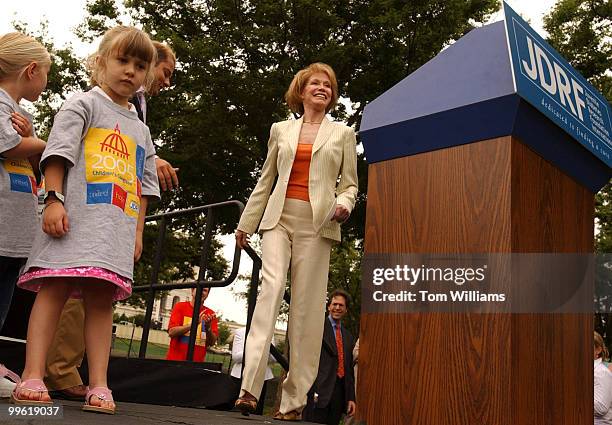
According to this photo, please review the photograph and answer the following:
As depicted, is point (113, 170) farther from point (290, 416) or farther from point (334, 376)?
point (334, 376)

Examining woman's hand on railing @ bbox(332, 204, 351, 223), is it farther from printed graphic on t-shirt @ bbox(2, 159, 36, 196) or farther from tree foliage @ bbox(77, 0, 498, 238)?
tree foliage @ bbox(77, 0, 498, 238)

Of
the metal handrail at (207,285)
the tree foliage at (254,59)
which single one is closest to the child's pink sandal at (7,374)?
the metal handrail at (207,285)

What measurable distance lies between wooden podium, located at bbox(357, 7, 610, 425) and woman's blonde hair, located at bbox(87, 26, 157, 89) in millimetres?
1183

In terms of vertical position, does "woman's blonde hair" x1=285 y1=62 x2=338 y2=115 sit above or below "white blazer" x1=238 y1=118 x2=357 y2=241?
above

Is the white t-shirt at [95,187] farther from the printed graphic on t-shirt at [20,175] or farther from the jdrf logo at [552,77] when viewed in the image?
the jdrf logo at [552,77]

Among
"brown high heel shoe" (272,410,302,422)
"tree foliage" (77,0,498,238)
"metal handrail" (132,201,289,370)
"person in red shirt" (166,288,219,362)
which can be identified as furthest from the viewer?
"tree foliage" (77,0,498,238)

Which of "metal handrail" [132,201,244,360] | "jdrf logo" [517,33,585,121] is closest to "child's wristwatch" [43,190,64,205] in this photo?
"jdrf logo" [517,33,585,121]

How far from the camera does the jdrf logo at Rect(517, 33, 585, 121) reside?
2215 millimetres

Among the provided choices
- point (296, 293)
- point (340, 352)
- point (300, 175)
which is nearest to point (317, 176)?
point (300, 175)

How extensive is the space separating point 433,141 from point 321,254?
1.88 metres

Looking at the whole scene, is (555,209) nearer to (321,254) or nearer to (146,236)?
(321,254)

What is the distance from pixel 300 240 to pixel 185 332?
3.44 m

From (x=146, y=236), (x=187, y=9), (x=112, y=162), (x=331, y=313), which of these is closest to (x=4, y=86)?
(x=112, y=162)

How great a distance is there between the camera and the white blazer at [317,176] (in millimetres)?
4066
